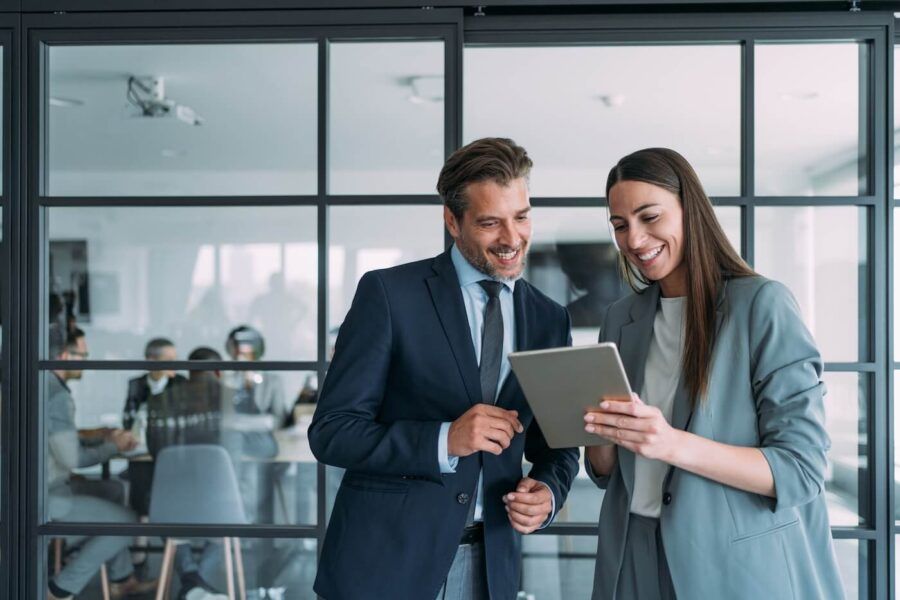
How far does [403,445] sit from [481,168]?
553 millimetres

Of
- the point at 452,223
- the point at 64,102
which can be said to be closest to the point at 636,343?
the point at 452,223

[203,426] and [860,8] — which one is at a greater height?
[860,8]

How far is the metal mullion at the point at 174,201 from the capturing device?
233 centimetres

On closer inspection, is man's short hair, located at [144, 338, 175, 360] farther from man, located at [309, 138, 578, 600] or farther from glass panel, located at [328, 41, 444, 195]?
man, located at [309, 138, 578, 600]

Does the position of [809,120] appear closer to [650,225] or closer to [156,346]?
[650,225]

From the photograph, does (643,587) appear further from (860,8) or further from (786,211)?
(860,8)

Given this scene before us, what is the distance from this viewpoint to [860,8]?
225cm

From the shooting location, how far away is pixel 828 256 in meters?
2.31

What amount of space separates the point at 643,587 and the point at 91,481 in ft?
5.91

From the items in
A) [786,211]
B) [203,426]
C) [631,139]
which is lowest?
[203,426]

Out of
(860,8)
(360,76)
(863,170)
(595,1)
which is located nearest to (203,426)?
(360,76)

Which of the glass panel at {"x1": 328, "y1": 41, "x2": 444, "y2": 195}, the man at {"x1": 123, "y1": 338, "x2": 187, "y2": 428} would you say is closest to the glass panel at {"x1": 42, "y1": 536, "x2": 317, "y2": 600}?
the man at {"x1": 123, "y1": 338, "x2": 187, "y2": 428}

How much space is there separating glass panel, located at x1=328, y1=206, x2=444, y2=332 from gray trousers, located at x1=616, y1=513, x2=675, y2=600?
112cm

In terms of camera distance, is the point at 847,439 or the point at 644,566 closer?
the point at 644,566
